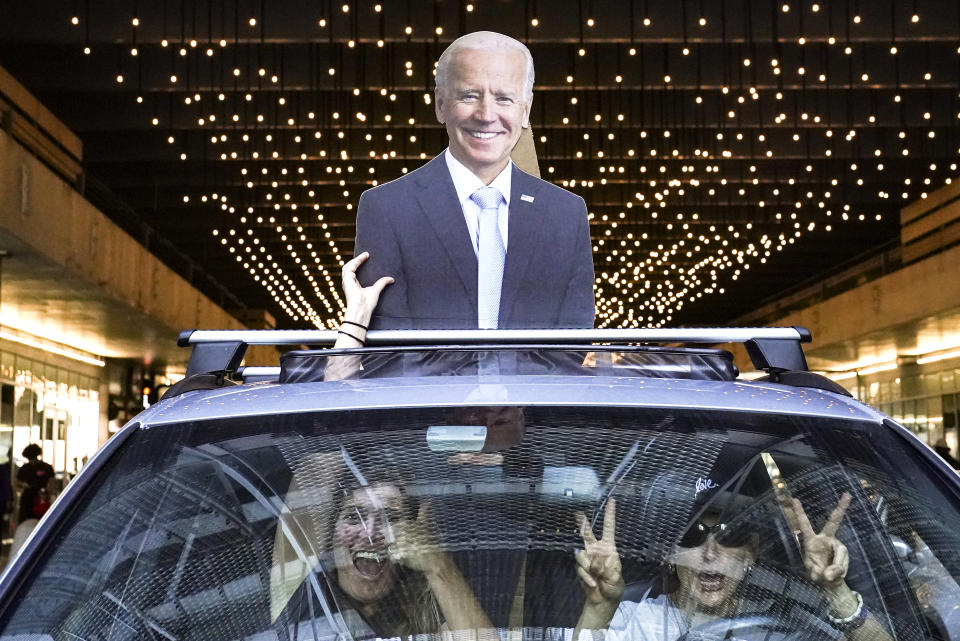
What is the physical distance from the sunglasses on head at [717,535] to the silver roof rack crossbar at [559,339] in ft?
1.14

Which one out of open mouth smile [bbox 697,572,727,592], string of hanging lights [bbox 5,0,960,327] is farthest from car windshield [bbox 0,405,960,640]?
string of hanging lights [bbox 5,0,960,327]

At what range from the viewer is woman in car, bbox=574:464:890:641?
1.58m

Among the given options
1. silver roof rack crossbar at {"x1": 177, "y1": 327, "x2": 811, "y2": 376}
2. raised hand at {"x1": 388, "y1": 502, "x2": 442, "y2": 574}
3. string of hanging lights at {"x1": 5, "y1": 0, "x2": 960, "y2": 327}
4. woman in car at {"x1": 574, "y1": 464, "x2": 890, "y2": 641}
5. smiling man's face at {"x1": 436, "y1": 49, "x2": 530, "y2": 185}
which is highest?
string of hanging lights at {"x1": 5, "y1": 0, "x2": 960, "y2": 327}

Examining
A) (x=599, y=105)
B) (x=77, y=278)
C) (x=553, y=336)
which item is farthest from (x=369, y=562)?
(x=599, y=105)

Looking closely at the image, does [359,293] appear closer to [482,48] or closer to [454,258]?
[454,258]

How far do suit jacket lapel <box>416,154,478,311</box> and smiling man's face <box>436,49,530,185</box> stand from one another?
0.09 m

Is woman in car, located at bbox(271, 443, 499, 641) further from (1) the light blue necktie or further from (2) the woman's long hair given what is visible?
(1) the light blue necktie

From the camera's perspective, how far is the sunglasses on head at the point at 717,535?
1690 millimetres

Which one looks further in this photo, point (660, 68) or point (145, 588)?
point (660, 68)

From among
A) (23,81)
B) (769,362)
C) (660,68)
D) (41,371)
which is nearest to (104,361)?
(41,371)

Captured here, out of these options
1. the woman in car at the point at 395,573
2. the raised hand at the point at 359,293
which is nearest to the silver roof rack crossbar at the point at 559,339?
the woman in car at the point at 395,573

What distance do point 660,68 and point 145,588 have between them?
62.8 ft

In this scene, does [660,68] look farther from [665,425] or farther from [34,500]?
[665,425]

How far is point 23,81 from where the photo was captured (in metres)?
19.5
